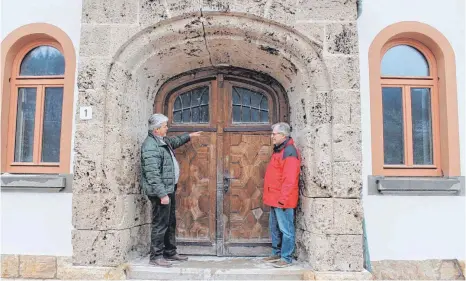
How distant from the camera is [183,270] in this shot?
4.71m

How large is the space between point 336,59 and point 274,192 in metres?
1.58

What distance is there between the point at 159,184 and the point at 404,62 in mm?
3258

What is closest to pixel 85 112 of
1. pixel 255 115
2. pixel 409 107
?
pixel 255 115

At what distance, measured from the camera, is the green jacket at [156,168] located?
466 centimetres

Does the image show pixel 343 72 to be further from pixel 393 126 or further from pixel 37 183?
pixel 37 183

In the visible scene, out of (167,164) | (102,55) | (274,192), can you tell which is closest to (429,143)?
(274,192)

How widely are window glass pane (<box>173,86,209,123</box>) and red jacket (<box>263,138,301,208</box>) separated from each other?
3.83 feet

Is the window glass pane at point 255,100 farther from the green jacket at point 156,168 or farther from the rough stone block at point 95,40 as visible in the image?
the rough stone block at point 95,40

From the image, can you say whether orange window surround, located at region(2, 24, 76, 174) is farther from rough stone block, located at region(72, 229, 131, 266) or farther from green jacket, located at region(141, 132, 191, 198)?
green jacket, located at region(141, 132, 191, 198)

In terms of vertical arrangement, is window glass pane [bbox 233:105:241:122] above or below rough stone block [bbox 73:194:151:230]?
above

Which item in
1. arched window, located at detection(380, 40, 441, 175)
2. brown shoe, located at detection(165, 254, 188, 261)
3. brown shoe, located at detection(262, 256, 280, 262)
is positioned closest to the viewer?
brown shoe, located at detection(262, 256, 280, 262)

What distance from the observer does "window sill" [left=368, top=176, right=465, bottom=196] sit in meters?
4.99

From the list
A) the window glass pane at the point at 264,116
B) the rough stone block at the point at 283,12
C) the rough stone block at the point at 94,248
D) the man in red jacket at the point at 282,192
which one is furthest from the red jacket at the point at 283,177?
the rough stone block at the point at 94,248

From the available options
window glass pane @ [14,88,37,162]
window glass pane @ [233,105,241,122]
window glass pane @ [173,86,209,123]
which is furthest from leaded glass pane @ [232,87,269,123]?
window glass pane @ [14,88,37,162]
